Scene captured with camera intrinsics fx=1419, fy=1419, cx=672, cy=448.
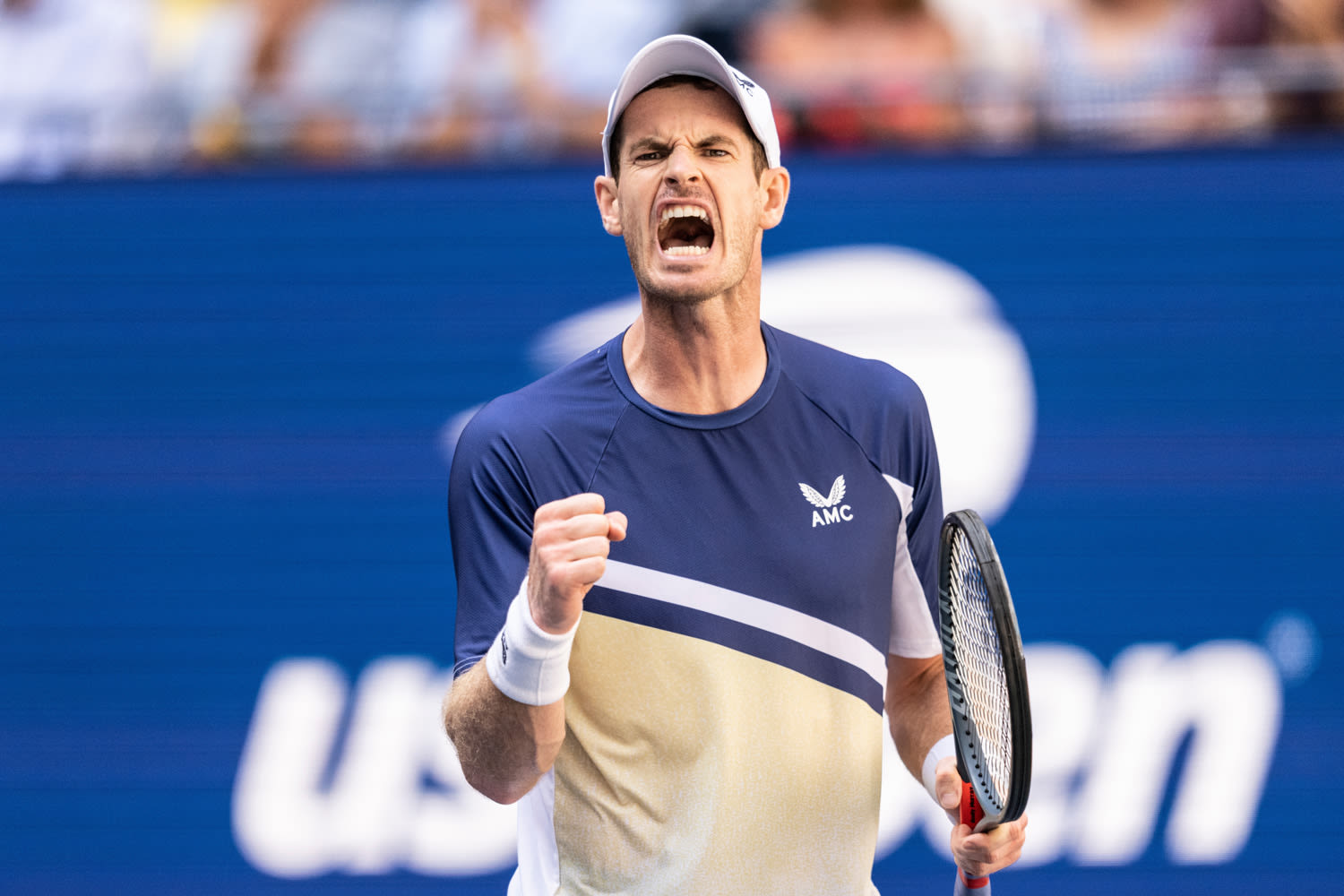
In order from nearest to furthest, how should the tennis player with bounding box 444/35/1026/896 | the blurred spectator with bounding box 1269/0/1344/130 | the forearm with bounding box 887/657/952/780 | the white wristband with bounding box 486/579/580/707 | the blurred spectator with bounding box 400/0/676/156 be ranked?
1. the white wristband with bounding box 486/579/580/707
2. the tennis player with bounding box 444/35/1026/896
3. the forearm with bounding box 887/657/952/780
4. the blurred spectator with bounding box 1269/0/1344/130
5. the blurred spectator with bounding box 400/0/676/156

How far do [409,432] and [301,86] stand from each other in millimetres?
1487

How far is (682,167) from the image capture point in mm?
2541

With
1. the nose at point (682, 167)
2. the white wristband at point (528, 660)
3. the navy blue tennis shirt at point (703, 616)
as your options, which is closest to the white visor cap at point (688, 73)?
the nose at point (682, 167)

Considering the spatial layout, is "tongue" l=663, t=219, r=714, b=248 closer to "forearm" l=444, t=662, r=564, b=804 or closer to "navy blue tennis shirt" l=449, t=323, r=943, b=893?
"navy blue tennis shirt" l=449, t=323, r=943, b=893

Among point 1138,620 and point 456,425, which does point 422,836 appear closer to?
point 456,425

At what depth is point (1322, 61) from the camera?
546 cm

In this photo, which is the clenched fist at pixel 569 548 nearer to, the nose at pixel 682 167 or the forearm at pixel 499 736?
the forearm at pixel 499 736

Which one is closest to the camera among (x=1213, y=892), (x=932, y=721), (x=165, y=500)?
(x=932, y=721)

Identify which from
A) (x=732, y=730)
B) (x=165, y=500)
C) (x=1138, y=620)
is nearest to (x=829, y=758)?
(x=732, y=730)

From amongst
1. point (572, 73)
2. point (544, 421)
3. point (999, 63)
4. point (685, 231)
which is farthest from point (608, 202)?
point (999, 63)

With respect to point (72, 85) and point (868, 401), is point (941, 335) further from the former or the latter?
point (72, 85)

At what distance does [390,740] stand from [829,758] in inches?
132

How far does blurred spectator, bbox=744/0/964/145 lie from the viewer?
5609 mm

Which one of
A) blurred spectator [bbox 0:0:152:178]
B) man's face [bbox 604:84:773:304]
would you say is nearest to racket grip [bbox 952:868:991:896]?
man's face [bbox 604:84:773:304]
